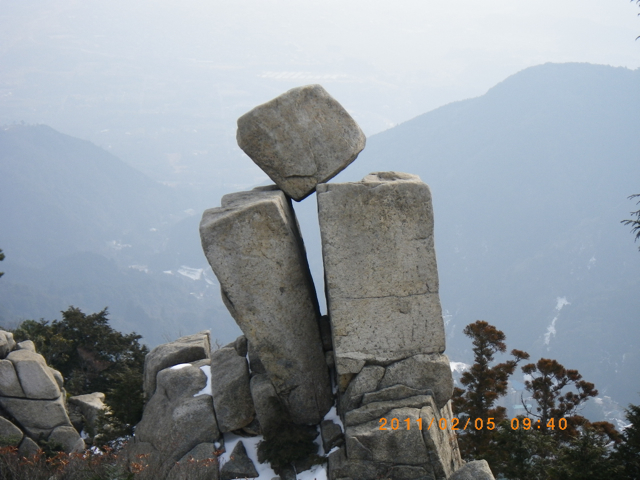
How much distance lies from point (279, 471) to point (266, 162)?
5.80 m

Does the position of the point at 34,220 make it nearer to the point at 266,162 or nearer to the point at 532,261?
the point at 532,261

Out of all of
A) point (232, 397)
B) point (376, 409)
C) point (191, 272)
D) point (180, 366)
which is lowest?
point (191, 272)

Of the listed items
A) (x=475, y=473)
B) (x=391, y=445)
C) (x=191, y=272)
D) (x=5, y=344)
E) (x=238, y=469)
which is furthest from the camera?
(x=191, y=272)

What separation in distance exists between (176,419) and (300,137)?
625cm

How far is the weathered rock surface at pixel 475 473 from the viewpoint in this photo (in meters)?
8.69

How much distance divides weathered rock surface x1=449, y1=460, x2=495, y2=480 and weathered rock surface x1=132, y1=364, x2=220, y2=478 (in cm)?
508

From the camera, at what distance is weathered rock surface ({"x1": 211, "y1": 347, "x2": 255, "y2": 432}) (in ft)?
38.0

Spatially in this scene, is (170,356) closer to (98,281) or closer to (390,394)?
(390,394)

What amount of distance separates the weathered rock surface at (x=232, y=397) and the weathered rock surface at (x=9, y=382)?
6.27 m

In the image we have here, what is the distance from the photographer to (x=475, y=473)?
8727 millimetres

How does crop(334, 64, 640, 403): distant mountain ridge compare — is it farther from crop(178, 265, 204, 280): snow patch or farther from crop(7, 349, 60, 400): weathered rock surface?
crop(7, 349, 60, 400): weathered rock surface

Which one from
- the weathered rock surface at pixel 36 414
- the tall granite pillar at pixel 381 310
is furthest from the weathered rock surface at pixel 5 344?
the tall granite pillar at pixel 381 310

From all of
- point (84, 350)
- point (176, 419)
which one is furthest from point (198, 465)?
point (84, 350)

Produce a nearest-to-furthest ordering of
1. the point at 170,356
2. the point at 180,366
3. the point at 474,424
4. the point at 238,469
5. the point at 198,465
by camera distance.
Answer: the point at 198,465, the point at 238,469, the point at 180,366, the point at 170,356, the point at 474,424
